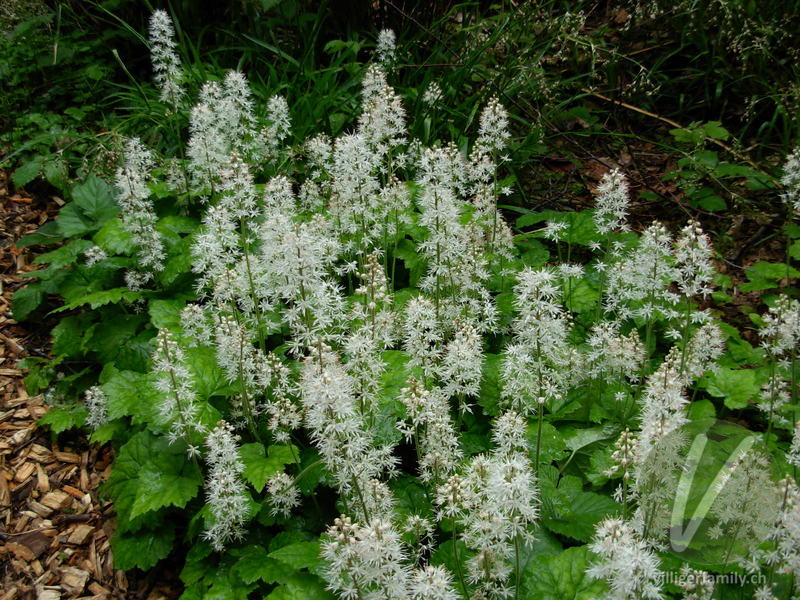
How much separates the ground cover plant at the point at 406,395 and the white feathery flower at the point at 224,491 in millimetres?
16

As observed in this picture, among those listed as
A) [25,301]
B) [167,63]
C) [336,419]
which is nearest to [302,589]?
[336,419]

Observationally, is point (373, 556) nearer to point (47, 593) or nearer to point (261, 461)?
point (261, 461)

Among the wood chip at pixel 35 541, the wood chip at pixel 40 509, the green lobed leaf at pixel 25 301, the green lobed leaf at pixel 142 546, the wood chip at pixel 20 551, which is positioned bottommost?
the wood chip at pixel 40 509

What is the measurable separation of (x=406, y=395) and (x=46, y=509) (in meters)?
2.75

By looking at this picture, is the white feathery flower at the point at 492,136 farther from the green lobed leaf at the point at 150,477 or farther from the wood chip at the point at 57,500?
the wood chip at the point at 57,500

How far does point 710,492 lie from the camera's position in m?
3.05

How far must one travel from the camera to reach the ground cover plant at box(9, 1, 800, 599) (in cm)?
254

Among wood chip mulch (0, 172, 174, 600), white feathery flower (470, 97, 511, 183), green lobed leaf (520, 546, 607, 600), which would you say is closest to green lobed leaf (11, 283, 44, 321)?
wood chip mulch (0, 172, 174, 600)

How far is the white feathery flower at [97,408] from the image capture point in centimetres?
422

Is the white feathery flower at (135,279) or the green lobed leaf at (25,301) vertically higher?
the white feathery flower at (135,279)

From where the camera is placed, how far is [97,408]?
4.26 m

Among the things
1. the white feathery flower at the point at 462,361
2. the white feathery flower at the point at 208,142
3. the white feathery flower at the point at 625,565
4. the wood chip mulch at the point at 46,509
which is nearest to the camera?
the white feathery flower at the point at 625,565

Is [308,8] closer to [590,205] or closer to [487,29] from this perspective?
[487,29]

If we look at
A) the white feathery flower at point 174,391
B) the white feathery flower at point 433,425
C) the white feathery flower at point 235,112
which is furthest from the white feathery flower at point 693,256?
the white feathery flower at point 235,112
